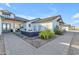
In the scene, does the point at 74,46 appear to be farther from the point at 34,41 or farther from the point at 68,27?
the point at 34,41

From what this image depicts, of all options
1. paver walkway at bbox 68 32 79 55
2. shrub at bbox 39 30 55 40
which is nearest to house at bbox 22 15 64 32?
shrub at bbox 39 30 55 40

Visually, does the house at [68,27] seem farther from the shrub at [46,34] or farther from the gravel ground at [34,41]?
the gravel ground at [34,41]

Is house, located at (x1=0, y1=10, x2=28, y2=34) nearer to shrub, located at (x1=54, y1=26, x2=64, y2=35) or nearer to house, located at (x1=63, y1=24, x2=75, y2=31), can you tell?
shrub, located at (x1=54, y1=26, x2=64, y2=35)

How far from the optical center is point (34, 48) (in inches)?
167

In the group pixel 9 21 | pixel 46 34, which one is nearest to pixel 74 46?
pixel 46 34

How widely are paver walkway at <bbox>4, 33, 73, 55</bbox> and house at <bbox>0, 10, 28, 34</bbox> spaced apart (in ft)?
0.76

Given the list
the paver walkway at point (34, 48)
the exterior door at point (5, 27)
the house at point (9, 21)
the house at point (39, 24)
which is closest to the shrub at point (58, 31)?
the paver walkway at point (34, 48)

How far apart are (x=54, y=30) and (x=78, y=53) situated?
1152 millimetres

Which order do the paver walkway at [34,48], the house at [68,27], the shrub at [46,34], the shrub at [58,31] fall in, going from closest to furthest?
the paver walkway at [34,48]
the shrub at [46,34]
the house at [68,27]
the shrub at [58,31]

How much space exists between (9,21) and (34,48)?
1.29m

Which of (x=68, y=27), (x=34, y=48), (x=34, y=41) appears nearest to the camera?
(x=34, y=48)

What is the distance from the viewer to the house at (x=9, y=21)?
458 centimetres

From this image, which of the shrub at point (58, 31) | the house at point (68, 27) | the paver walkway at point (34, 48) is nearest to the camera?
the paver walkway at point (34, 48)

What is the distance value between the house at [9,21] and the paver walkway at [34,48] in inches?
9.1
